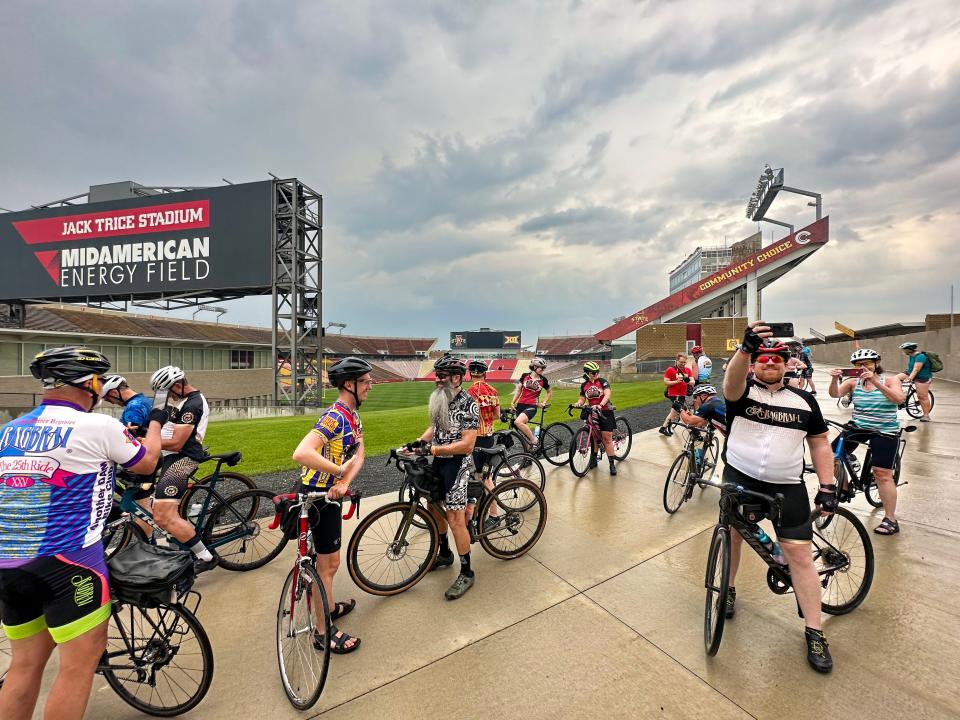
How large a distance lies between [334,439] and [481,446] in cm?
267

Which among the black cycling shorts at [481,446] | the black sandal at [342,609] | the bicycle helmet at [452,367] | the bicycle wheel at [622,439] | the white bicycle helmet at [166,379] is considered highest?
the bicycle helmet at [452,367]

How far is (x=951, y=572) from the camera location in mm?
3486

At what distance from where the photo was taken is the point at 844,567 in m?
3.07

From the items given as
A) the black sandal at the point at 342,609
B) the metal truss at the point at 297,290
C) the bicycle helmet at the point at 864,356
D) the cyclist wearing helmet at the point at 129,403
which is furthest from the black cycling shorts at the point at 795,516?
the metal truss at the point at 297,290

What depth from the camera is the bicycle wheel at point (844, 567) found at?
3.02m

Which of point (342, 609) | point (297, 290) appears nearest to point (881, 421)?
point (342, 609)

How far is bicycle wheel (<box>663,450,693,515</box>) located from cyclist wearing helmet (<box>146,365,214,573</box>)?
4.96 m

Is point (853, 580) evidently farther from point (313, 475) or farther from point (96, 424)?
point (96, 424)

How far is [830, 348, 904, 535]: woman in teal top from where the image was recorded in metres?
4.23

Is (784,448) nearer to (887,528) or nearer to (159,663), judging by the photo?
(887,528)

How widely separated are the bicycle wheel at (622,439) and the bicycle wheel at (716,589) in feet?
14.9

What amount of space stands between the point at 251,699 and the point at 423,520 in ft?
5.29

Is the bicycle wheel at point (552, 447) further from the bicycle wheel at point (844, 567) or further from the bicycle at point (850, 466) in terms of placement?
the bicycle wheel at point (844, 567)

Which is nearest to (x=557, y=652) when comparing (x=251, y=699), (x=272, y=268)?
(x=251, y=699)
